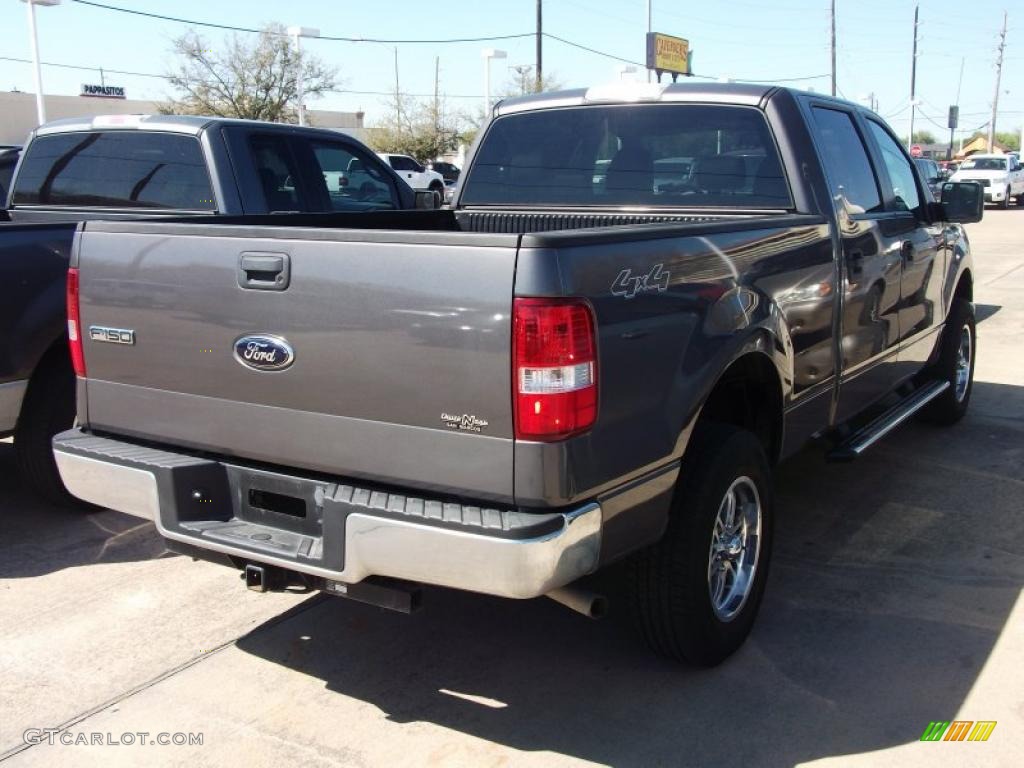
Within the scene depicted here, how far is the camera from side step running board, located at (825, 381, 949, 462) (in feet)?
14.8

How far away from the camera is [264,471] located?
10.3 feet

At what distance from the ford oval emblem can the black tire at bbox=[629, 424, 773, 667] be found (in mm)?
1268

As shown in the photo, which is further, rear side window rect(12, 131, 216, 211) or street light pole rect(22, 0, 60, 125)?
street light pole rect(22, 0, 60, 125)

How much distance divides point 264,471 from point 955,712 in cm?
234

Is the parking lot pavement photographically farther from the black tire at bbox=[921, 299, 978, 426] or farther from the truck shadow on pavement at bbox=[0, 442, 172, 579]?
the black tire at bbox=[921, 299, 978, 426]

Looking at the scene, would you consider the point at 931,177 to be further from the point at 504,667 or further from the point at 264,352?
the point at 264,352

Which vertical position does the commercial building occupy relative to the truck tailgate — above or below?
above

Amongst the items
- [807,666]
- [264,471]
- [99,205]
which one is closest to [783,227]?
[807,666]

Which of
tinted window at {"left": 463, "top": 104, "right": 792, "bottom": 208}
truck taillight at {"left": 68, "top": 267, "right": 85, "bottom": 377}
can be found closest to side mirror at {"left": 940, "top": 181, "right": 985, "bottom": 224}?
tinted window at {"left": 463, "top": 104, "right": 792, "bottom": 208}

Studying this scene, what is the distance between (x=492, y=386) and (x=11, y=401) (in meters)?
3.03

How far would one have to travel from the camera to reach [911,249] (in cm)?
526

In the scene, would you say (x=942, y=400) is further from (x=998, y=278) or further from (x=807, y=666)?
(x=998, y=278)

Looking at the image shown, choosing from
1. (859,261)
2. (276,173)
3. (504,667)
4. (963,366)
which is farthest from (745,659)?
(276,173)

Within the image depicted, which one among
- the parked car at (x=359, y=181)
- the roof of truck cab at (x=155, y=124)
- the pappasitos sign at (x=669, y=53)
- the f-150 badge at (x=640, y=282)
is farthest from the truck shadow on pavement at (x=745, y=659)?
the pappasitos sign at (x=669, y=53)
